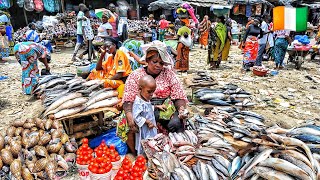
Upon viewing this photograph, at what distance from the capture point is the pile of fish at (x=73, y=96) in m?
3.88

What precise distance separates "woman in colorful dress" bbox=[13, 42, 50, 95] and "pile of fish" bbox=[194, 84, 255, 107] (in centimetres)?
366

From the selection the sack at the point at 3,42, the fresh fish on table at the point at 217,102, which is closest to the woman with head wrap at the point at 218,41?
the fresh fish on table at the point at 217,102

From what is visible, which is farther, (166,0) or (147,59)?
(166,0)

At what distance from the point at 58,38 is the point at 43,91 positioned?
1043 cm

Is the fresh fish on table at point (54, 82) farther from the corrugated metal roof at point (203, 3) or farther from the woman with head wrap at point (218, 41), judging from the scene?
the corrugated metal roof at point (203, 3)

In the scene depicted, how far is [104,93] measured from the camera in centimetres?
418

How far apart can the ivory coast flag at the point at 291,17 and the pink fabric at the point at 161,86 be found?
5.92 meters

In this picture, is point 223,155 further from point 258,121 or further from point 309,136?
Answer: point 258,121

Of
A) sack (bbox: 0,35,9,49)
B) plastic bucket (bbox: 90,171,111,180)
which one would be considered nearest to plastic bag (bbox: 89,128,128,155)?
plastic bucket (bbox: 90,171,111,180)

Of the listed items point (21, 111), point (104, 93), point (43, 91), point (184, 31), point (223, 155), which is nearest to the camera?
point (223, 155)

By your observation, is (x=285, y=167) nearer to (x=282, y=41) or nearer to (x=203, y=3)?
(x=282, y=41)

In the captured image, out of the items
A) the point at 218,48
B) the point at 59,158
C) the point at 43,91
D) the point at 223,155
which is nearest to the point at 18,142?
the point at 59,158

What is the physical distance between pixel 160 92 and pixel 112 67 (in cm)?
157

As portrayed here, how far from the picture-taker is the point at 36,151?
3.46 m
